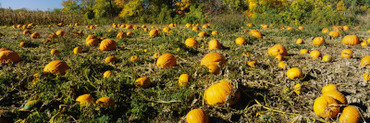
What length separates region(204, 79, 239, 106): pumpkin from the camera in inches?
105

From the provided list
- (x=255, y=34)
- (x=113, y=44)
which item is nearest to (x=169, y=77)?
(x=113, y=44)

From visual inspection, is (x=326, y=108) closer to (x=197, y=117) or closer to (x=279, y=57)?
(x=197, y=117)

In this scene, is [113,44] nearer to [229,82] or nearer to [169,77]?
[169,77]

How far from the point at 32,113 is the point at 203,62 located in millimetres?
2841

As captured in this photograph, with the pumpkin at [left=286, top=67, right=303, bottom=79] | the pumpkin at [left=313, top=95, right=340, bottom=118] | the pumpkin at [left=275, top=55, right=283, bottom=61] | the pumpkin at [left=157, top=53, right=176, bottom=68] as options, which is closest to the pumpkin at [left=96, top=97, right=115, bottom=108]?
the pumpkin at [left=157, top=53, right=176, bottom=68]

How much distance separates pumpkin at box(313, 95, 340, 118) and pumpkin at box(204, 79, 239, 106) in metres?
1.05

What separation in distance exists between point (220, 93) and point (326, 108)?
1.28m

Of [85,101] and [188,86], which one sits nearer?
[85,101]

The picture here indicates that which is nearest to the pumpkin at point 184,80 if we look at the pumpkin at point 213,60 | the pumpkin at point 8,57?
the pumpkin at point 213,60

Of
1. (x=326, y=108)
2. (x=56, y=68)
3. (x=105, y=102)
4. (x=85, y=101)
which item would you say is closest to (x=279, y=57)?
(x=326, y=108)

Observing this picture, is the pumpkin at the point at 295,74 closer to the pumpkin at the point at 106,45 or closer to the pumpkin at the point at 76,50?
the pumpkin at the point at 106,45

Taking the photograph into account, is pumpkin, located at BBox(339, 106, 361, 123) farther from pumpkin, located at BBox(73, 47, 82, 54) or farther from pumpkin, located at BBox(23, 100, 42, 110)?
pumpkin, located at BBox(73, 47, 82, 54)

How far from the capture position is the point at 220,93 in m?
2.67

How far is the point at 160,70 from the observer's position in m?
4.07
